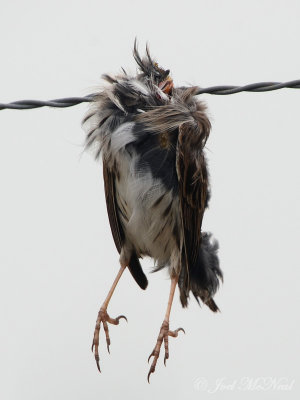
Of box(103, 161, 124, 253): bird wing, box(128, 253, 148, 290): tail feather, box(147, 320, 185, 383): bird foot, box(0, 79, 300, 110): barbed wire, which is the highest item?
box(0, 79, 300, 110): barbed wire

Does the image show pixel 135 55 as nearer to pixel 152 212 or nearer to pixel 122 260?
pixel 152 212

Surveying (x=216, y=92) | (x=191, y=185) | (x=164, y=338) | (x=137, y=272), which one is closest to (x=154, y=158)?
(x=191, y=185)

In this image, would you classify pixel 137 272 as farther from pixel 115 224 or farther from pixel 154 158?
pixel 154 158

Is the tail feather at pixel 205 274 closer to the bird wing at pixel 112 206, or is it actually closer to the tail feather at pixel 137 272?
the tail feather at pixel 137 272

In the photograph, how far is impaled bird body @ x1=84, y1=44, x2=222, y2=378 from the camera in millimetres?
6652

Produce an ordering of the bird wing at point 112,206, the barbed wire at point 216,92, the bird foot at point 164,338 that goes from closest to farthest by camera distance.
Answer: the barbed wire at point 216,92
the bird foot at point 164,338
the bird wing at point 112,206

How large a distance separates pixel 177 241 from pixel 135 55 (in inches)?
65.0

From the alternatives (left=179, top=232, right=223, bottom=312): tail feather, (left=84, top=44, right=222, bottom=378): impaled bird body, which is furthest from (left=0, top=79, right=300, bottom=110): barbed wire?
(left=179, top=232, right=223, bottom=312): tail feather

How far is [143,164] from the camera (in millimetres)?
6781

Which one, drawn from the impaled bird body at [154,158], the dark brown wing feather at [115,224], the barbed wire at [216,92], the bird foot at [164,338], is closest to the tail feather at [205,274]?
the impaled bird body at [154,158]

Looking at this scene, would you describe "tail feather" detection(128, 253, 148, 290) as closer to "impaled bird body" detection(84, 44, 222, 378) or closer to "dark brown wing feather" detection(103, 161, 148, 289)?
"dark brown wing feather" detection(103, 161, 148, 289)


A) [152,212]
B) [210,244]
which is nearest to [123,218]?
[152,212]

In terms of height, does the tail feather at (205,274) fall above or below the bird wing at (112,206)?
below

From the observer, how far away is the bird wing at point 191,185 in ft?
21.9
